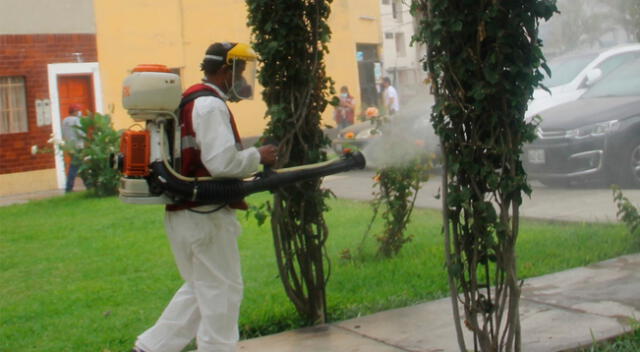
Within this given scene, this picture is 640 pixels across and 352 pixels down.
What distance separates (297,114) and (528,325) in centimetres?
192

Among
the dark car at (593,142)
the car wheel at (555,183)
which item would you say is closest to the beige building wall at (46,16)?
the dark car at (593,142)

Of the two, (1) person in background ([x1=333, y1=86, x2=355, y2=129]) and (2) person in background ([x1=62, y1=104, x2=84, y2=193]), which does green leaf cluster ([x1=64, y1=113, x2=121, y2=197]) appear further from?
(1) person in background ([x1=333, y1=86, x2=355, y2=129])

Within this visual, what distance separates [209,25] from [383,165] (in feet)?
48.8

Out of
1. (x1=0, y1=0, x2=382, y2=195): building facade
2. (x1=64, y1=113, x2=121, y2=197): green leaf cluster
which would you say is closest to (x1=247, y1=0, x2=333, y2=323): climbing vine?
(x1=64, y1=113, x2=121, y2=197): green leaf cluster

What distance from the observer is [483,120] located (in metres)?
3.91

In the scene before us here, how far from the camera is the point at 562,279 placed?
249 inches

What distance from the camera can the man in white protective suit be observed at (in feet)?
13.8

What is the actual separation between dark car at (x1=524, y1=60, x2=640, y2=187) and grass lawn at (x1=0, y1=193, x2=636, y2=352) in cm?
189

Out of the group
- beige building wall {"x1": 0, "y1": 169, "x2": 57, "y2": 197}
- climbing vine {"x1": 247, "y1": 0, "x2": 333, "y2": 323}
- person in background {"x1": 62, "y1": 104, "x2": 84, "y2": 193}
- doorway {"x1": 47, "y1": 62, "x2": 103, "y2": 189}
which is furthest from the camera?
doorway {"x1": 47, "y1": 62, "x2": 103, "y2": 189}

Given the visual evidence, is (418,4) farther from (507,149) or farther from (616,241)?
(616,241)

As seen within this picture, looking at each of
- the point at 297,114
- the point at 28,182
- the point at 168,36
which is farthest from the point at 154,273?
the point at 168,36

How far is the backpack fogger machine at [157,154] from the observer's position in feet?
13.8

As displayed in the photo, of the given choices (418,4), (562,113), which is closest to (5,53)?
(562,113)

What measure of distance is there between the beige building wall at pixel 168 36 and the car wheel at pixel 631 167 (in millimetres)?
9757
